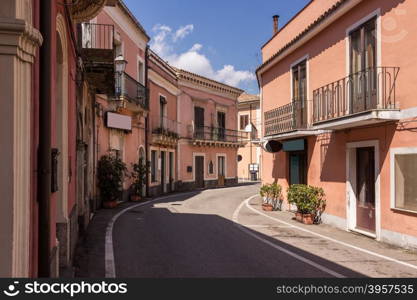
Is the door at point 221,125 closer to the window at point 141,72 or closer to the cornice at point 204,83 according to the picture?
the cornice at point 204,83

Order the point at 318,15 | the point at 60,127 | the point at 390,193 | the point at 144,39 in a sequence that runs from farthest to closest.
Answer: the point at 144,39, the point at 318,15, the point at 390,193, the point at 60,127

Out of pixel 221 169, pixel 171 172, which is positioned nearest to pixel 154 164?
pixel 171 172

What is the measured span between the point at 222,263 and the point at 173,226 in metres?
4.40

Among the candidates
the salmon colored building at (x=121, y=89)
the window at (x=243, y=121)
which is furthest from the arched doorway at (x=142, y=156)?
the window at (x=243, y=121)

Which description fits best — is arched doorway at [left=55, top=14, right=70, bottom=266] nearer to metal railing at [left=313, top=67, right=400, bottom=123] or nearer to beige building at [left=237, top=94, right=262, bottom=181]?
metal railing at [left=313, top=67, right=400, bottom=123]

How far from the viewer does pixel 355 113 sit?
9.74 meters

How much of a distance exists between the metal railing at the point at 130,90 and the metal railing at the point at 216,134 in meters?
9.91

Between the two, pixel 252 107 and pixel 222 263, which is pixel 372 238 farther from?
pixel 252 107

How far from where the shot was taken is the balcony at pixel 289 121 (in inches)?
551

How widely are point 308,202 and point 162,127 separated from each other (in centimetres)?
1341

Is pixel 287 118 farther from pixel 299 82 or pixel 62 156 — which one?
pixel 62 156

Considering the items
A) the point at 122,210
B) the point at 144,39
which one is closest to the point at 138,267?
the point at 122,210

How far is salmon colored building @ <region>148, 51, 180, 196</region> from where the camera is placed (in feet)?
73.8

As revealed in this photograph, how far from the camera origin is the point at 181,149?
27.6 metres
